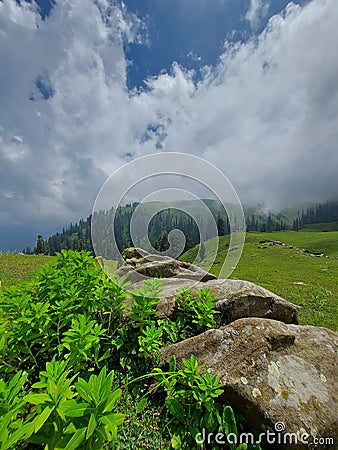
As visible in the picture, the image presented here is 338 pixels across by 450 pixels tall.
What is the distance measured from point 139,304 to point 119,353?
1.13 meters

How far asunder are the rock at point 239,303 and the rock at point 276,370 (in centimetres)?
146

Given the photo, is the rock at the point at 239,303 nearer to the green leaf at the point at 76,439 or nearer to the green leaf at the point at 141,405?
the green leaf at the point at 141,405

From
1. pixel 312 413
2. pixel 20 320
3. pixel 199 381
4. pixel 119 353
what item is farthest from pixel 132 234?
pixel 312 413

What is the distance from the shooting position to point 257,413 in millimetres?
3494

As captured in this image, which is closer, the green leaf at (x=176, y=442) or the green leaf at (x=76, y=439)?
the green leaf at (x=76, y=439)

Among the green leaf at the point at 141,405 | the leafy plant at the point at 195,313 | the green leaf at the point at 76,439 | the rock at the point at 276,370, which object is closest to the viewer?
the green leaf at the point at 76,439

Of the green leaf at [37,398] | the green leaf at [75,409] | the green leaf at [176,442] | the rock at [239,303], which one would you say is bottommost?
the green leaf at [176,442]

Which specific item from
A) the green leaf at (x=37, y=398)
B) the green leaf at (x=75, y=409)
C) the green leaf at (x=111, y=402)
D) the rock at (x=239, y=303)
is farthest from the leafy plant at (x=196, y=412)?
the rock at (x=239, y=303)

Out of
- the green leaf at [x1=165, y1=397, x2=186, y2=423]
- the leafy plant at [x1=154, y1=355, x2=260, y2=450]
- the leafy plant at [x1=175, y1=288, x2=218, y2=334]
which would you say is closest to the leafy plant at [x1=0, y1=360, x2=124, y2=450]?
the leafy plant at [x1=154, y1=355, x2=260, y2=450]
